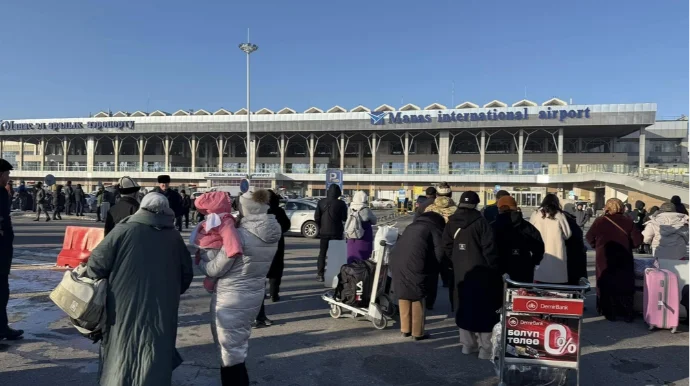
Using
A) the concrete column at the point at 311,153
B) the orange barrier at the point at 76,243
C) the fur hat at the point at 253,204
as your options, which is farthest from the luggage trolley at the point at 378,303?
the concrete column at the point at 311,153

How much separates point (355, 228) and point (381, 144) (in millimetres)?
57199

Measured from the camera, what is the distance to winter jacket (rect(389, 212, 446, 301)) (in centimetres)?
543

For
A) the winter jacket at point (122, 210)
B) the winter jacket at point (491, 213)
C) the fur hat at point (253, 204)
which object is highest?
the fur hat at point (253, 204)

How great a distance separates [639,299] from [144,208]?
22.1ft

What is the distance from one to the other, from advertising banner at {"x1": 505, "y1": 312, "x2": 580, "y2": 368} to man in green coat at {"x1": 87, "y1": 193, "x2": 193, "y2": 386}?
2850mm

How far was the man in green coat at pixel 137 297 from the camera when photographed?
306 cm

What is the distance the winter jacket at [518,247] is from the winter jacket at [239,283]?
10.2 ft

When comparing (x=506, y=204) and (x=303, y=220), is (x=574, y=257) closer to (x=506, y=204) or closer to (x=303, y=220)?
(x=506, y=204)

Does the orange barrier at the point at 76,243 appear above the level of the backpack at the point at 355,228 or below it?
below

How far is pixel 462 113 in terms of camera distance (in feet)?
177

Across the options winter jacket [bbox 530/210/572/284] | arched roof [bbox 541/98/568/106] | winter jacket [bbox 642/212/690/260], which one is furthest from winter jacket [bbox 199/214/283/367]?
arched roof [bbox 541/98/568/106]

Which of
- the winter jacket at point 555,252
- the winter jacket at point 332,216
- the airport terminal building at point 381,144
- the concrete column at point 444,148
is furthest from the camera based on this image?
the concrete column at point 444,148

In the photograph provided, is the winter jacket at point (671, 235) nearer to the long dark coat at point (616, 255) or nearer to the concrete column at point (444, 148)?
the long dark coat at point (616, 255)

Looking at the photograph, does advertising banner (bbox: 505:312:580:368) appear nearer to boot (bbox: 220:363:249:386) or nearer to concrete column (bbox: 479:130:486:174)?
boot (bbox: 220:363:249:386)
